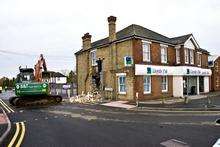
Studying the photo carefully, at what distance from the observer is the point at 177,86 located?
35906 millimetres

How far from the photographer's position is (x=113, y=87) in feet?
109

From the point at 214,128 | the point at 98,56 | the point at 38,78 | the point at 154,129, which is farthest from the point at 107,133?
the point at 98,56

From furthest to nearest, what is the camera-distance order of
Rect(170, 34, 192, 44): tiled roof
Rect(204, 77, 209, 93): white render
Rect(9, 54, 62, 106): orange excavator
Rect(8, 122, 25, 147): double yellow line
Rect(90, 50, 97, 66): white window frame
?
1. Rect(204, 77, 209, 93): white render
2. Rect(90, 50, 97, 66): white window frame
3. Rect(170, 34, 192, 44): tiled roof
4. Rect(9, 54, 62, 106): orange excavator
5. Rect(8, 122, 25, 147): double yellow line

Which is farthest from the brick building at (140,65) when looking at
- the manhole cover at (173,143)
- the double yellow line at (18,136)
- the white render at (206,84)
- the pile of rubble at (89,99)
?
the manhole cover at (173,143)

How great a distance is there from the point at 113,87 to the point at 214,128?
19558 millimetres

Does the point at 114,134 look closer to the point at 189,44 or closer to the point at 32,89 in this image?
the point at 32,89

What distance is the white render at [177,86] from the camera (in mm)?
35750

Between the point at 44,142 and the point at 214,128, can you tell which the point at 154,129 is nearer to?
the point at 214,128

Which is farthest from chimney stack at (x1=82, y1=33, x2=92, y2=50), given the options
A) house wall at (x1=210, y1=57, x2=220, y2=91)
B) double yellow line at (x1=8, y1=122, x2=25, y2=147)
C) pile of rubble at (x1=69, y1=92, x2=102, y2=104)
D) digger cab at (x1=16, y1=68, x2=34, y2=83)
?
double yellow line at (x1=8, y1=122, x2=25, y2=147)

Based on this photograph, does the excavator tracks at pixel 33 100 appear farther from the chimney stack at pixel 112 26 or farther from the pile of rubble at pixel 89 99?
the chimney stack at pixel 112 26

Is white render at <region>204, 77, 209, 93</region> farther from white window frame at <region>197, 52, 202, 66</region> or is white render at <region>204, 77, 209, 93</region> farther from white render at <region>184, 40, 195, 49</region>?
white render at <region>184, 40, 195, 49</region>

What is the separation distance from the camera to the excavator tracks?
29.8 meters

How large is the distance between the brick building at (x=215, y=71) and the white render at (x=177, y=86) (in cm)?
1244

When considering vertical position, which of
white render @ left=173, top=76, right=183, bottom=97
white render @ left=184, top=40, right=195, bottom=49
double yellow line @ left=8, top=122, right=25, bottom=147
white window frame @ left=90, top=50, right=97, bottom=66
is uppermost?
white render @ left=184, top=40, right=195, bottom=49
